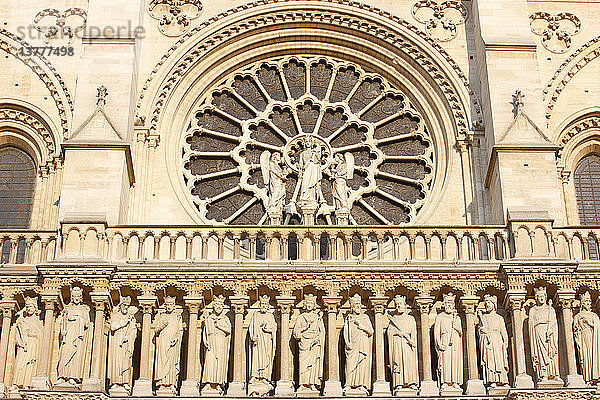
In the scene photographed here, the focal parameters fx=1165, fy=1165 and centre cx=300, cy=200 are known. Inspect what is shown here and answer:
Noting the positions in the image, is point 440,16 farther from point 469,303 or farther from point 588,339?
point 588,339

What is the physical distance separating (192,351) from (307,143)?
4419 millimetres

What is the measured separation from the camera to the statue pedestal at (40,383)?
1571 cm

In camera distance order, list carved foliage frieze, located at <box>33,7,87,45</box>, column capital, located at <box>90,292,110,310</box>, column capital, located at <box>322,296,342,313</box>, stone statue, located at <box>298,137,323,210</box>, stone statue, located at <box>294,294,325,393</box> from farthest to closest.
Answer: carved foliage frieze, located at <box>33,7,87,45</box>, stone statue, located at <box>298,137,323,210</box>, column capital, located at <box>322,296,342,313</box>, column capital, located at <box>90,292,110,310</box>, stone statue, located at <box>294,294,325,393</box>

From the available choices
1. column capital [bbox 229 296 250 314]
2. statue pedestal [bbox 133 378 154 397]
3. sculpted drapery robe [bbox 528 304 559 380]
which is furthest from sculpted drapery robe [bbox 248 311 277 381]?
sculpted drapery robe [bbox 528 304 559 380]

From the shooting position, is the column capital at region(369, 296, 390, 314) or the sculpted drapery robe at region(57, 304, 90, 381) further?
the column capital at region(369, 296, 390, 314)

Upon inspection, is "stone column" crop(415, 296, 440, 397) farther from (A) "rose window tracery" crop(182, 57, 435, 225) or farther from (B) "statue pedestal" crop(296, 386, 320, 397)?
(A) "rose window tracery" crop(182, 57, 435, 225)

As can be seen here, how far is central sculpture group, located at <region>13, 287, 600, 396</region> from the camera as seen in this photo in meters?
15.9

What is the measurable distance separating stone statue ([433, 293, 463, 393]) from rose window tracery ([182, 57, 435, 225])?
10.3ft

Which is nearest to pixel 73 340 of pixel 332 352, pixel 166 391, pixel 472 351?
pixel 166 391

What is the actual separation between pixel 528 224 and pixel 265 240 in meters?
3.89

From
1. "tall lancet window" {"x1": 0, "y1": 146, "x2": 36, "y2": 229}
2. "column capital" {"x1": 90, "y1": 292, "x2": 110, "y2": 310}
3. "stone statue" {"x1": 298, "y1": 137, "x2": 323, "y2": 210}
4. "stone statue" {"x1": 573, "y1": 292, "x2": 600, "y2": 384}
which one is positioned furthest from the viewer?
"tall lancet window" {"x1": 0, "y1": 146, "x2": 36, "y2": 229}

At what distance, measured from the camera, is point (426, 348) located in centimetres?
1623

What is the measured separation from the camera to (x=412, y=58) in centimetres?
2053
